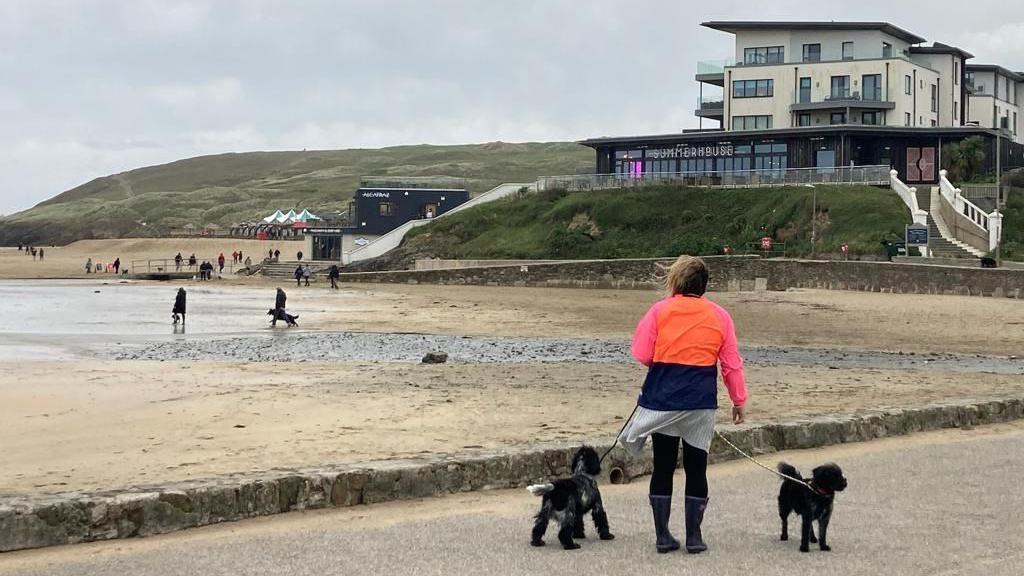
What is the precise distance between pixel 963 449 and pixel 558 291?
43004 millimetres

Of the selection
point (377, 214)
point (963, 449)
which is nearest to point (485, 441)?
point (963, 449)

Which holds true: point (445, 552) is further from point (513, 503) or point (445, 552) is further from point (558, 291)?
point (558, 291)

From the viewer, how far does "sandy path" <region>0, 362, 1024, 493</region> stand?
34.9 feet

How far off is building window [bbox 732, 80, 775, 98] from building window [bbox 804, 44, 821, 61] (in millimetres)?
2838

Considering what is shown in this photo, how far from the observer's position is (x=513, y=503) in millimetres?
9281

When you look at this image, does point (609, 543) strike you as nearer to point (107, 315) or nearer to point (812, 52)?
point (107, 315)

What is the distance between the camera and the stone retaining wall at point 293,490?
311 inches

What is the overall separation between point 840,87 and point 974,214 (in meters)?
21.4

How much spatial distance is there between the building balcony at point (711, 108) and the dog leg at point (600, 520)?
7454 cm

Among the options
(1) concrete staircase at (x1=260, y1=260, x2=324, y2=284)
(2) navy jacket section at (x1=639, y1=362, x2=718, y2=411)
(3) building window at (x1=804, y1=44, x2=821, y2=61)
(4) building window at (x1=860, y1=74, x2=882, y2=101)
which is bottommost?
(2) navy jacket section at (x1=639, y1=362, x2=718, y2=411)

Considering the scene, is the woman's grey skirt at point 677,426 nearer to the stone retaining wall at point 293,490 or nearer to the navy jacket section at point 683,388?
the navy jacket section at point 683,388

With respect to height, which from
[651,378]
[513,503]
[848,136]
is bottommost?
[513,503]

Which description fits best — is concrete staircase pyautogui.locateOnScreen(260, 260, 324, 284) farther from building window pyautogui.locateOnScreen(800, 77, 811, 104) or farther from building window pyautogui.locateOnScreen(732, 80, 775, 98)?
building window pyautogui.locateOnScreen(800, 77, 811, 104)

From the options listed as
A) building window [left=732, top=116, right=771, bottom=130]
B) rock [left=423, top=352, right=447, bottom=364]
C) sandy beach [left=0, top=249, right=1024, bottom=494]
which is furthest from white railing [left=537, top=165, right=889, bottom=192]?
rock [left=423, top=352, right=447, bottom=364]
